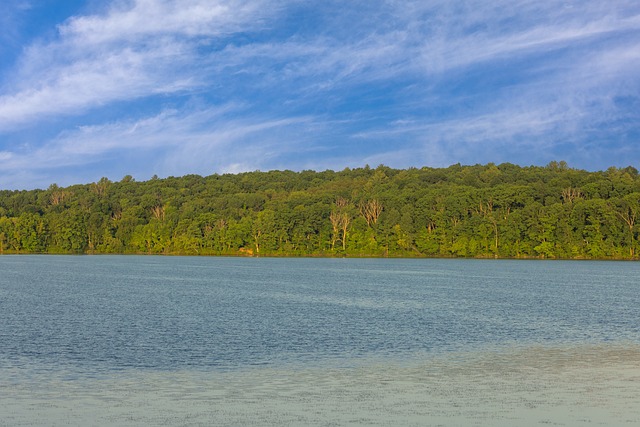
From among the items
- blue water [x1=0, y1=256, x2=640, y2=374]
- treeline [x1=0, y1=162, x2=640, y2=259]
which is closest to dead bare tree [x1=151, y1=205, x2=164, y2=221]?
treeline [x1=0, y1=162, x2=640, y2=259]

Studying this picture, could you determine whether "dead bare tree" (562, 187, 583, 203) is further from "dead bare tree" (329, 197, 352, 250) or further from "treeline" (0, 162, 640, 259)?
"dead bare tree" (329, 197, 352, 250)

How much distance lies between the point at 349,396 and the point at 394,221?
141483 mm

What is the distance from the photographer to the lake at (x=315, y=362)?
16.2 metres

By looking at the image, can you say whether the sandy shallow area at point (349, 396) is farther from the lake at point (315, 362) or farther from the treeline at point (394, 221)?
the treeline at point (394, 221)

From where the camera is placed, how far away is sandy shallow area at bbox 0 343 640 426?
15531mm

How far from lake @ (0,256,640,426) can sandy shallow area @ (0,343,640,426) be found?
52mm

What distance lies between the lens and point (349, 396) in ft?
58.7

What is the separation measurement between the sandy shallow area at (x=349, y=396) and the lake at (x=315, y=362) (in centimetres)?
5

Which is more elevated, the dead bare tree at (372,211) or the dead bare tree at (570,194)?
the dead bare tree at (570,194)

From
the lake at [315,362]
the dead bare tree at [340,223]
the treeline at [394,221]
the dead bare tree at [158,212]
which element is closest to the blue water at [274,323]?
the lake at [315,362]

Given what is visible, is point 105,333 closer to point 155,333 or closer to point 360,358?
point 155,333

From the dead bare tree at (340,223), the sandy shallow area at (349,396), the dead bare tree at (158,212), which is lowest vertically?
the sandy shallow area at (349,396)

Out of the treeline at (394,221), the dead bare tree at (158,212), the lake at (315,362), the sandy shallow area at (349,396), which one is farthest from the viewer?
the dead bare tree at (158,212)

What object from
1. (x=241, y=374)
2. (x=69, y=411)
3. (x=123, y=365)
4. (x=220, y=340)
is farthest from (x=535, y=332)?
(x=69, y=411)
